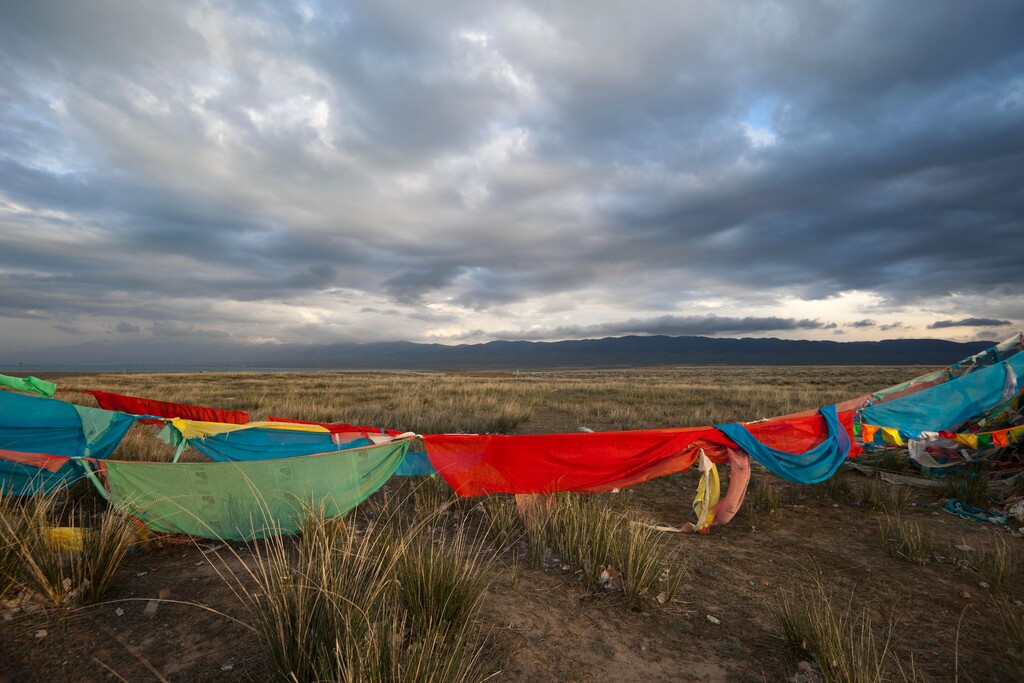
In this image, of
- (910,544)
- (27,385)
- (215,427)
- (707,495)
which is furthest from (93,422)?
(910,544)

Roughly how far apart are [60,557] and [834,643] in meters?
4.94

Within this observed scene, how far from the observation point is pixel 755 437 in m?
5.58

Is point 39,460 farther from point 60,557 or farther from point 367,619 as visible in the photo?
point 367,619

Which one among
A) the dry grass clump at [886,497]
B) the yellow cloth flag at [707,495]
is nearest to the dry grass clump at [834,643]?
the yellow cloth flag at [707,495]

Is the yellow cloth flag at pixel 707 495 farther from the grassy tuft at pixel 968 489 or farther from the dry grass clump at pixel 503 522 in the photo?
the grassy tuft at pixel 968 489

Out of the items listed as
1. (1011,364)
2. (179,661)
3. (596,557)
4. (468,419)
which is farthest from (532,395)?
(179,661)

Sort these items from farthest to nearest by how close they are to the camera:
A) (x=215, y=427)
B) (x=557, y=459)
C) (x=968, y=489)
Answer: (x=968, y=489) < (x=215, y=427) < (x=557, y=459)

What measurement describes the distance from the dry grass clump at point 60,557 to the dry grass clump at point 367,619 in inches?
60.0

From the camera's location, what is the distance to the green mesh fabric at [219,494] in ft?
13.7

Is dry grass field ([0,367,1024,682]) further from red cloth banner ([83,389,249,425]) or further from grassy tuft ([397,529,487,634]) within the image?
red cloth banner ([83,389,249,425])

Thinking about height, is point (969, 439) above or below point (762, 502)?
above

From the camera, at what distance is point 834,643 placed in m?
2.80

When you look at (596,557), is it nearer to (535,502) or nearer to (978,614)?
(535,502)

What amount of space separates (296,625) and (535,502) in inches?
112
